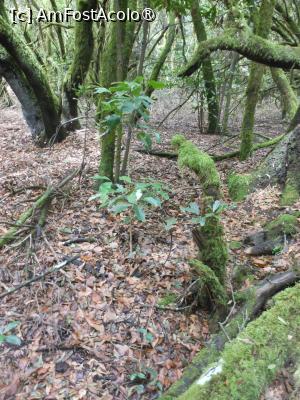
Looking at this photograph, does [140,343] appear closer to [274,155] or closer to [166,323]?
[166,323]

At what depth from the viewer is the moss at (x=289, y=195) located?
15.3 feet

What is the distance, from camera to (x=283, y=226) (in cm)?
409

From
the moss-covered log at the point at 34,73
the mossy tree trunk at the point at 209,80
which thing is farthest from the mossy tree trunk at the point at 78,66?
the mossy tree trunk at the point at 209,80

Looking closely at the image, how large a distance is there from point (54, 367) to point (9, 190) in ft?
9.79

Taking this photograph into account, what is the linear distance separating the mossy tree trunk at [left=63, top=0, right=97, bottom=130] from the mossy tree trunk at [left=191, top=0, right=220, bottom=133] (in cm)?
257

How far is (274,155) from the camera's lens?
5.27 metres

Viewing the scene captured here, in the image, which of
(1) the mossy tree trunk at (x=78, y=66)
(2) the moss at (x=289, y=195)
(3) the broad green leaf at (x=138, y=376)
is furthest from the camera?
(1) the mossy tree trunk at (x=78, y=66)

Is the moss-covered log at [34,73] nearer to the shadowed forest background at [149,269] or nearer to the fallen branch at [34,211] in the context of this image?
the shadowed forest background at [149,269]

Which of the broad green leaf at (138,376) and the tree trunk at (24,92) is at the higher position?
the tree trunk at (24,92)

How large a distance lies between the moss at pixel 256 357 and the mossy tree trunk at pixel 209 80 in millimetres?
7583

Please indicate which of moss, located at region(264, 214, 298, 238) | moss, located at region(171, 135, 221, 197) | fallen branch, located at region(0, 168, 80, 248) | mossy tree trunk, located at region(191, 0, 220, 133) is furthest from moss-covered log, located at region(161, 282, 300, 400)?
mossy tree trunk, located at region(191, 0, 220, 133)

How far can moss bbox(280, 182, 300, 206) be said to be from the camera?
4648 mm

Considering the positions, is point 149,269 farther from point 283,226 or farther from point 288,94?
point 288,94

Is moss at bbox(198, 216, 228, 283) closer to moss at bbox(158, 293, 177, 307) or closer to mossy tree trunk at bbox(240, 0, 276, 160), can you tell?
moss at bbox(158, 293, 177, 307)
